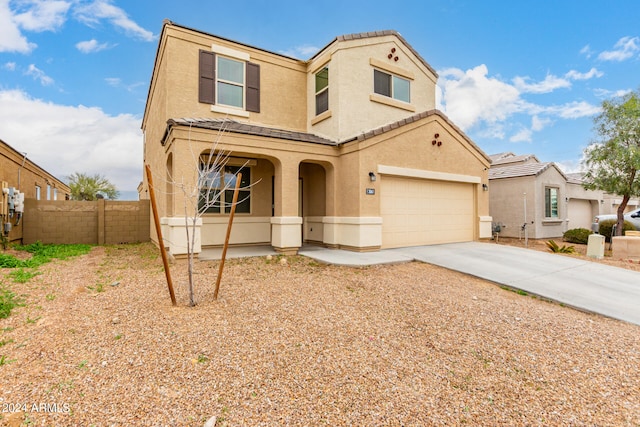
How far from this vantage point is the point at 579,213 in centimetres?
1886

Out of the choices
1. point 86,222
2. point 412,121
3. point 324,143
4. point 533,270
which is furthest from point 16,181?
point 533,270

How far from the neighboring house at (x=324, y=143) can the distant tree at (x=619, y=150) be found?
6.12 meters

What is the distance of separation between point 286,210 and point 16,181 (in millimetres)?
11866

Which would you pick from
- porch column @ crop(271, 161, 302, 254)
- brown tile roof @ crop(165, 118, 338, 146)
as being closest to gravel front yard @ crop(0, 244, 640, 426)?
porch column @ crop(271, 161, 302, 254)

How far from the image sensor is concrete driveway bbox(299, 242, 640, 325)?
5.65 m

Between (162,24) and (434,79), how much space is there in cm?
1026

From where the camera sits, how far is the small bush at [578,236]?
14054 mm

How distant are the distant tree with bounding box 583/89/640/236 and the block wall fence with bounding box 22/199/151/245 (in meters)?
20.6

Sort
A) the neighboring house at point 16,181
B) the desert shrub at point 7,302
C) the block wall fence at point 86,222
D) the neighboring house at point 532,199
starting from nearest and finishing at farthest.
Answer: the desert shrub at point 7,302
the neighboring house at point 16,181
the block wall fence at point 86,222
the neighboring house at point 532,199

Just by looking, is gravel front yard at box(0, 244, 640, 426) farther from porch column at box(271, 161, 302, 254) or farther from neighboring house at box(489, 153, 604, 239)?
neighboring house at box(489, 153, 604, 239)

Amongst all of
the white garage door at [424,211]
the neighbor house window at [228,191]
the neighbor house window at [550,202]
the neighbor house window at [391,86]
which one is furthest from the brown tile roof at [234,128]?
the neighbor house window at [550,202]

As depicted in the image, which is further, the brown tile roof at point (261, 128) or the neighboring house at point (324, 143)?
the neighboring house at point (324, 143)

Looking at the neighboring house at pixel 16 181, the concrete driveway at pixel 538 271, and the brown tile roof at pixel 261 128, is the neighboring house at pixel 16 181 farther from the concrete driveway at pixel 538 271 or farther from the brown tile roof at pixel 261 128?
the concrete driveway at pixel 538 271

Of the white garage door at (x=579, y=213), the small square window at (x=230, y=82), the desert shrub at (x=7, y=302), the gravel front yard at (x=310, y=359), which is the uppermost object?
the small square window at (x=230, y=82)
